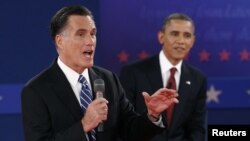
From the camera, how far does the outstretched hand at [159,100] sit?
2.52m

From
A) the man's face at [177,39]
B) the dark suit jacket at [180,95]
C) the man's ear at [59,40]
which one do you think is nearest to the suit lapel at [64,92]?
the man's ear at [59,40]

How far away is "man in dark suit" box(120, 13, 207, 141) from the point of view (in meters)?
3.99

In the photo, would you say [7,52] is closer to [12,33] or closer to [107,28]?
[12,33]

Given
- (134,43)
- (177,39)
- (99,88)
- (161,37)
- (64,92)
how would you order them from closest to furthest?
(99,88)
(64,92)
(177,39)
(161,37)
(134,43)

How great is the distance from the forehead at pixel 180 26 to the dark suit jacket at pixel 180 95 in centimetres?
27

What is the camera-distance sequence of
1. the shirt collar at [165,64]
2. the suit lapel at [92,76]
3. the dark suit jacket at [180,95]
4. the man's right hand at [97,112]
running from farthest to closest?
the shirt collar at [165,64] < the dark suit jacket at [180,95] < the suit lapel at [92,76] < the man's right hand at [97,112]

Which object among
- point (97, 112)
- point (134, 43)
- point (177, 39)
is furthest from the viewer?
point (134, 43)

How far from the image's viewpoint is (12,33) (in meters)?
4.29

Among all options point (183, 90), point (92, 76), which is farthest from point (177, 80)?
point (92, 76)

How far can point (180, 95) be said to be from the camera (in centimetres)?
405

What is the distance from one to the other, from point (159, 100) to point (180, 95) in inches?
60.9

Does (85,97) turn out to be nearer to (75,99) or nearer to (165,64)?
(75,99)

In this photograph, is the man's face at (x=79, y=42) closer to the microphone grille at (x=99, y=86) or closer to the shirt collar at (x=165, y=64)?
the microphone grille at (x=99, y=86)

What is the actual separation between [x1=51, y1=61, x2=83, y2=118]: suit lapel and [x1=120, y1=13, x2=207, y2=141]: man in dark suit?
149 centimetres
